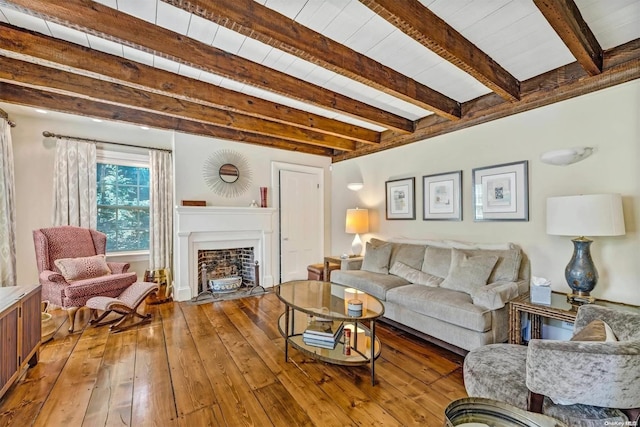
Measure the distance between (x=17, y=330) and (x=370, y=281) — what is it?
296 centimetres

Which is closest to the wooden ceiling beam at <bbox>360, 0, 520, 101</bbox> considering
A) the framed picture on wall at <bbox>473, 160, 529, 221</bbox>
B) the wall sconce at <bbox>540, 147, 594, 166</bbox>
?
the wall sconce at <bbox>540, 147, 594, 166</bbox>

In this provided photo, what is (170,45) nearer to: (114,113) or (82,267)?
(114,113)

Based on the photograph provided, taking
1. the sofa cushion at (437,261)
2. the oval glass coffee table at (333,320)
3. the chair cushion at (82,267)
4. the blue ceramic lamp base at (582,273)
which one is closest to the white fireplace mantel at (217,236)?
the chair cushion at (82,267)

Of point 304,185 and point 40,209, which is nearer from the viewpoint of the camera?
point 40,209

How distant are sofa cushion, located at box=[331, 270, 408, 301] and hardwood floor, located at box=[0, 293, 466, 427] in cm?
45

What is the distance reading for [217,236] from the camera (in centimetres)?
415

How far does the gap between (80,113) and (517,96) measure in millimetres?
4595

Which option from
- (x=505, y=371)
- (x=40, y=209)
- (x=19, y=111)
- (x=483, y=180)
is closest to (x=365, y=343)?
(x=505, y=371)

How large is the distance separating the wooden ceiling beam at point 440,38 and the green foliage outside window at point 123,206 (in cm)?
439

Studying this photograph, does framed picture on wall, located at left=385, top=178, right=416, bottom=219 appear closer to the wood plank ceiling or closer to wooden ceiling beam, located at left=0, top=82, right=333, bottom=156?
the wood plank ceiling

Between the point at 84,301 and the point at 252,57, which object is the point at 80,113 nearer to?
the point at 84,301

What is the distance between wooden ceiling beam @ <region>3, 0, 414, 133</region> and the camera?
1593 mm

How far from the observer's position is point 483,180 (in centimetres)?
309

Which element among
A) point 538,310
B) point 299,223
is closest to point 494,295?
point 538,310
